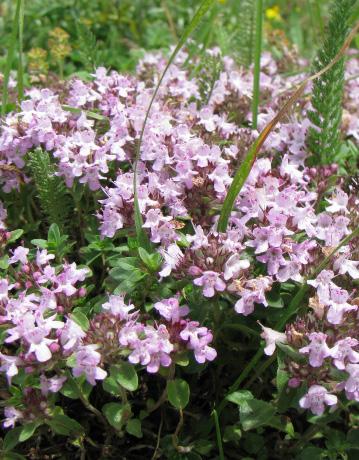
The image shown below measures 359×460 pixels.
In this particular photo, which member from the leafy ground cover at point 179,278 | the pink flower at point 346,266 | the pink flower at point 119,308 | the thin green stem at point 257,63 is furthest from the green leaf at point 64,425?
the thin green stem at point 257,63

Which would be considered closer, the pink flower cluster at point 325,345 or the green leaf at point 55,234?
the pink flower cluster at point 325,345

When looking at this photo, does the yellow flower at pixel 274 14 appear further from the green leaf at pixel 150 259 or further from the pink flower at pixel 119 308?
the pink flower at pixel 119 308

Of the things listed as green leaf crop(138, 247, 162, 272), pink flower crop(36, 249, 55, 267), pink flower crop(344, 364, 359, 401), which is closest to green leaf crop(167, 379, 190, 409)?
green leaf crop(138, 247, 162, 272)

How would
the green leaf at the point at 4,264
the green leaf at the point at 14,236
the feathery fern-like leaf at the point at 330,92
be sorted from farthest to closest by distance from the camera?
the feathery fern-like leaf at the point at 330,92
the green leaf at the point at 14,236
the green leaf at the point at 4,264

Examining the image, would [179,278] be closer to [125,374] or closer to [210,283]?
[210,283]

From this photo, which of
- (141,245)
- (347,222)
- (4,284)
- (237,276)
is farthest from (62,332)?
(347,222)

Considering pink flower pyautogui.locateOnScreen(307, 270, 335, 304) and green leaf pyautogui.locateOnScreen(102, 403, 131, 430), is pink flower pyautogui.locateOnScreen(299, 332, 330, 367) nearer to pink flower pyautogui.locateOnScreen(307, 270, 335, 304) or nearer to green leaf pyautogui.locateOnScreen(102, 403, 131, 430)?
pink flower pyautogui.locateOnScreen(307, 270, 335, 304)

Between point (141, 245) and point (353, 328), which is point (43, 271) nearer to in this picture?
point (141, 245)
